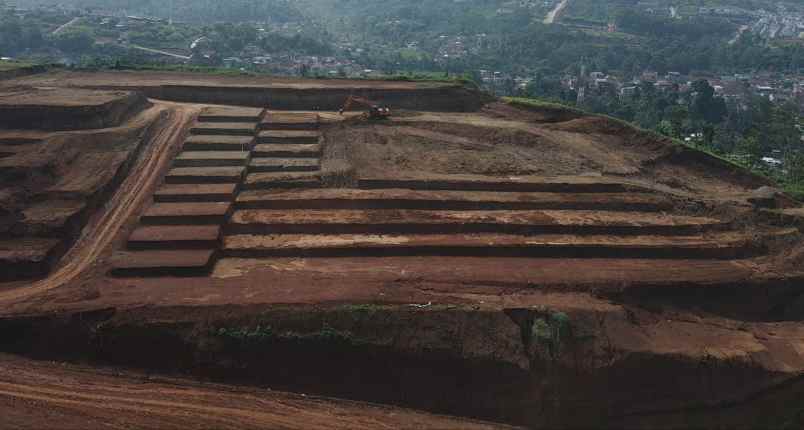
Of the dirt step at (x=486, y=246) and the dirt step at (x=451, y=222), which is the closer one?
the dirt step at (x=486, y=246)

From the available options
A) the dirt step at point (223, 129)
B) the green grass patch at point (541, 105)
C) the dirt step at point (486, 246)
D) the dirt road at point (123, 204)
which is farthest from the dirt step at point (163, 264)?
the green grass patch at point (541, 105)

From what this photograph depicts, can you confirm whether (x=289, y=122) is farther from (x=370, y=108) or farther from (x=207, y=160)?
(x=207, y=160)

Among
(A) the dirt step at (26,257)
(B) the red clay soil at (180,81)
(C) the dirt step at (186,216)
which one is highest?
(B) the red clay soil at (180,81)

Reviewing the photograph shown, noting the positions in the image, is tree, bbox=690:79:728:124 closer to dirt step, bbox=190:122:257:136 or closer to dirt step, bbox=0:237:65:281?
dirt step, bbox=190:122:257:136

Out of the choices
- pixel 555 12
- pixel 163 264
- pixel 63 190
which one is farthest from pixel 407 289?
pixel 555 12

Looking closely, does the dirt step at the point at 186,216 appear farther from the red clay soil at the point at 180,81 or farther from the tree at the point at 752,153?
the tree at the point at 752,153

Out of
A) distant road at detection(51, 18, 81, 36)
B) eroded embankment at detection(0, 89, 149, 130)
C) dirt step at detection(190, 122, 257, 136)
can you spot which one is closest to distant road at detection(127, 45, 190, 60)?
distant road at detection(51, 18, 81, 36)
